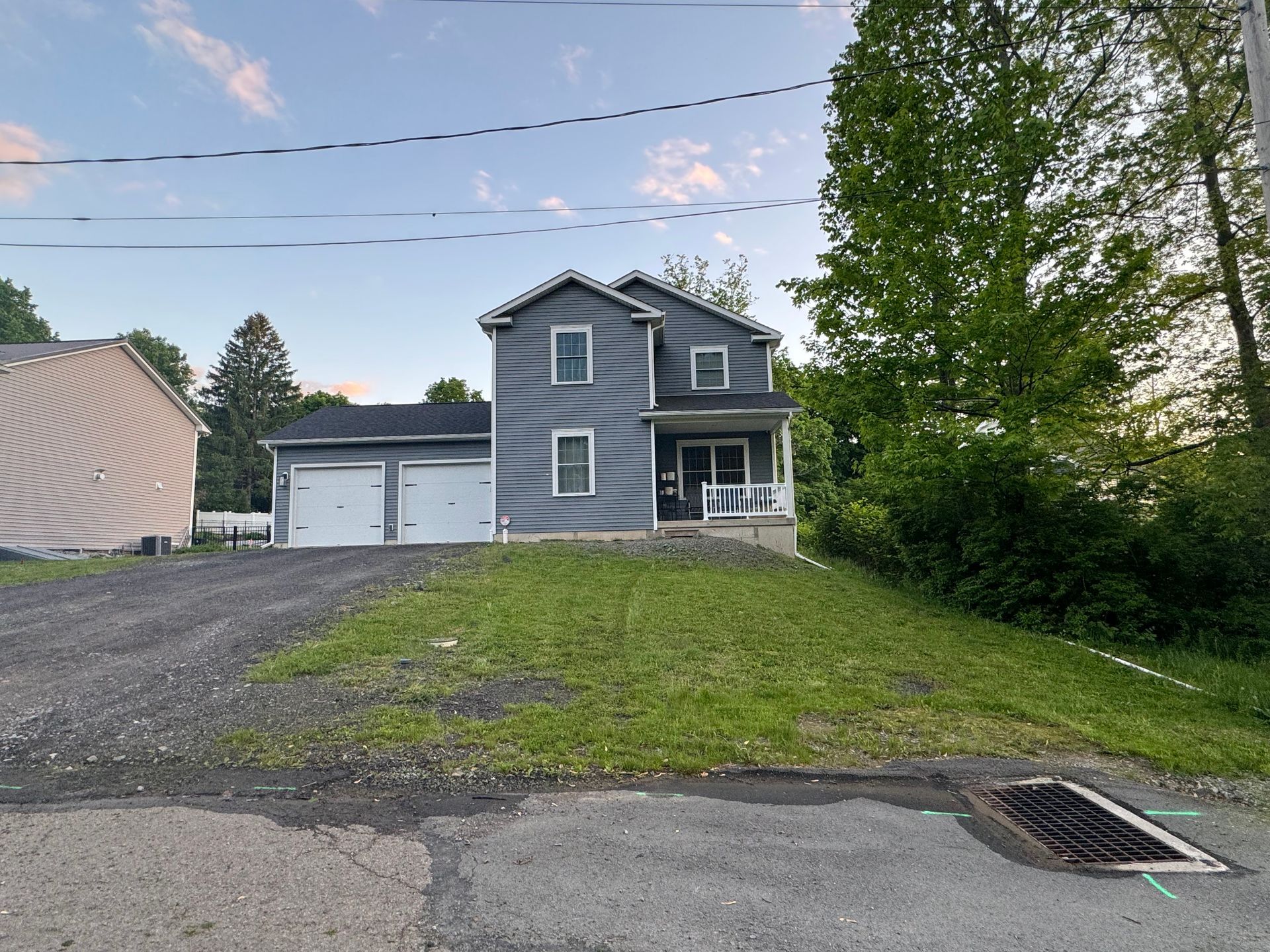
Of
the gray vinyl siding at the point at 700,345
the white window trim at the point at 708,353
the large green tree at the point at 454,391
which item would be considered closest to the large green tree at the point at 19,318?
the large green tree at the point at 454,391

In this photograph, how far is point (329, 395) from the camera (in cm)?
4997

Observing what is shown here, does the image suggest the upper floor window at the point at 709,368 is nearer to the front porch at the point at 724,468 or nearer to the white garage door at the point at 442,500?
the front porch at the point at 724,468

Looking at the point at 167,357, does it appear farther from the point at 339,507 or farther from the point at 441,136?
the point at 441,136

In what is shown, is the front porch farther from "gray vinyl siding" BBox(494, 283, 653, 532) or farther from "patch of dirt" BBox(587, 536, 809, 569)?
"patch of dirt" BBox(587, 536, 809, 569)

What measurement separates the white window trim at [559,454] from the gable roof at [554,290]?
2786 millimetres

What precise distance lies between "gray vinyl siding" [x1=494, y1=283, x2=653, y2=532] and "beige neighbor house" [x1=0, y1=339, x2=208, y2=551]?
41.5ft

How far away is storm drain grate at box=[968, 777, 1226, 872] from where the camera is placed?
3.10 meters

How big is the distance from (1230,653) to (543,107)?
37.0 feet

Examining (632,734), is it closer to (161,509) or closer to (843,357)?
(843,357)

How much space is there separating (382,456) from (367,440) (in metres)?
0.54

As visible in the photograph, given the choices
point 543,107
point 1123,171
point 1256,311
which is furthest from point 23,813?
point 1123,171

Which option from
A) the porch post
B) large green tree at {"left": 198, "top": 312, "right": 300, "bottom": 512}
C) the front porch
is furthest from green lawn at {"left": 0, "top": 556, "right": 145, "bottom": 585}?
large green tree at {"left": 198, "top": 312, "right": 300, "bottom": 512}

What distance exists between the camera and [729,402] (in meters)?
15.9

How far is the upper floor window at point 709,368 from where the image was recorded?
17.4 m
